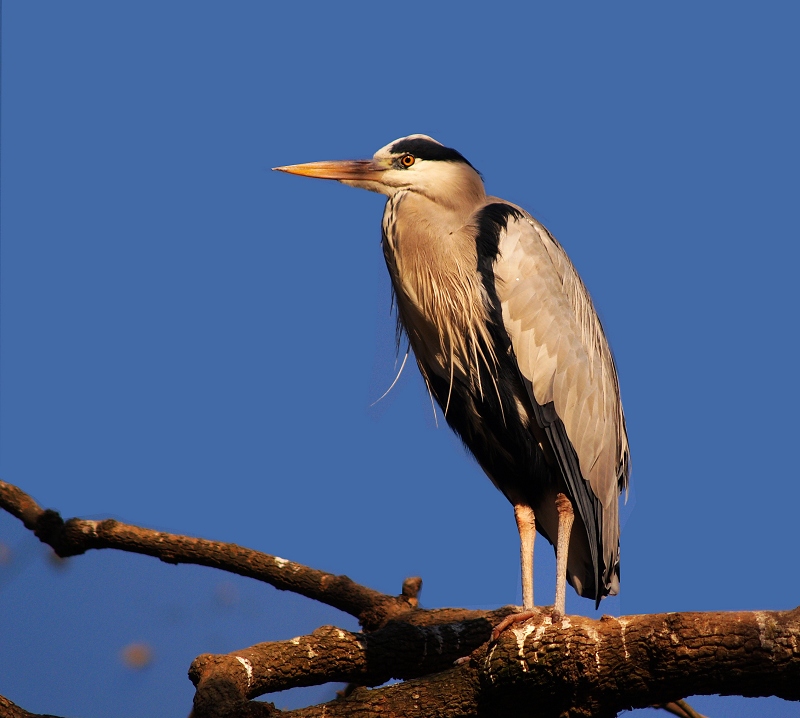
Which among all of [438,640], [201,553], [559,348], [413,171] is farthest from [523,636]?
[413,171]

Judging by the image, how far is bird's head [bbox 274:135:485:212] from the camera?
3.86 meters

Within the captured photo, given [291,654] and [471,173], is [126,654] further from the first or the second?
[471,173]

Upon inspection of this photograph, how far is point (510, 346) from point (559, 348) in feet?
0.71

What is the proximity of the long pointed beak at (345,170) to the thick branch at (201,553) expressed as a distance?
5.42 ft

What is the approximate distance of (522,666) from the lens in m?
2.50

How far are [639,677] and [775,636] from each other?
39cm

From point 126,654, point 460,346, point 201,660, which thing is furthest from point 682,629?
point 126,654

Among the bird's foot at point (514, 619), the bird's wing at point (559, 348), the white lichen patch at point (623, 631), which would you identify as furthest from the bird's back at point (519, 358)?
the white lichen patch at point (623, 631)

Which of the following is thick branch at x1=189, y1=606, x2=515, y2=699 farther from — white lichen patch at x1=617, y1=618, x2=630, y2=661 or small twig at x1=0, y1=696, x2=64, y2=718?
white lichen patch at x1=617, y1=618, x2=630, y2=661

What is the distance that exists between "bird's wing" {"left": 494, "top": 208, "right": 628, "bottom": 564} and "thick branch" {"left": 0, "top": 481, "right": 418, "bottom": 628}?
3.27 ft

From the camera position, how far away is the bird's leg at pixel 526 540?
337 centimetres

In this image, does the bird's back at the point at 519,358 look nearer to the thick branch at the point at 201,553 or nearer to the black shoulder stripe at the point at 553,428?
the black shoulder stripe at the point at 553,428

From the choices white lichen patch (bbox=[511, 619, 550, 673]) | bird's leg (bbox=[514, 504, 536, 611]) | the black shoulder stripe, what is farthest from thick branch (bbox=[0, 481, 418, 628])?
white lichen patch (bbox=[511, 619, 550, 673])

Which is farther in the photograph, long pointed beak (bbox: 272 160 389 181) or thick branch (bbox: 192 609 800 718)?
Result: long pointed beak (bbox: 272 160 389 181)
